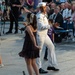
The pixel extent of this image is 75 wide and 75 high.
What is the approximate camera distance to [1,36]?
16547mm

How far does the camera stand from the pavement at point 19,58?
9344mm

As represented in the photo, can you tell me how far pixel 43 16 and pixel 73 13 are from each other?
23.3ft

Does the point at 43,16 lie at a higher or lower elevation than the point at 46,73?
higher

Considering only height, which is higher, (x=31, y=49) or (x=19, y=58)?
(x=31, y=49)

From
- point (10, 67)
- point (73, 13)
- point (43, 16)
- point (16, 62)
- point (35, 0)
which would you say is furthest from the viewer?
point (73, 13)

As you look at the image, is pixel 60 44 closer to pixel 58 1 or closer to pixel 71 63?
Result: pixel 71 63

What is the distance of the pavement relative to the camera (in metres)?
9.34

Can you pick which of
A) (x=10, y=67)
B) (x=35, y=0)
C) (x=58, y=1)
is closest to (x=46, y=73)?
(x=10, y=67)

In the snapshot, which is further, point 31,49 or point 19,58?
point 19,58

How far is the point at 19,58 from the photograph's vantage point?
1114cm

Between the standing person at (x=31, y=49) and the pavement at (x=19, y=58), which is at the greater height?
the standing person at (x=31, y=49)

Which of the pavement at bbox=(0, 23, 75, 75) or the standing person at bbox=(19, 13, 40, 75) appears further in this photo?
the pavement at bbox=(0, 23, 75, 75)

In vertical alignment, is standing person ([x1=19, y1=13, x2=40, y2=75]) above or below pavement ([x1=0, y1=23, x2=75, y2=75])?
above

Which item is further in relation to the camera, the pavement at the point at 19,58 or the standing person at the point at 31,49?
the pavement at the point at 19,58
